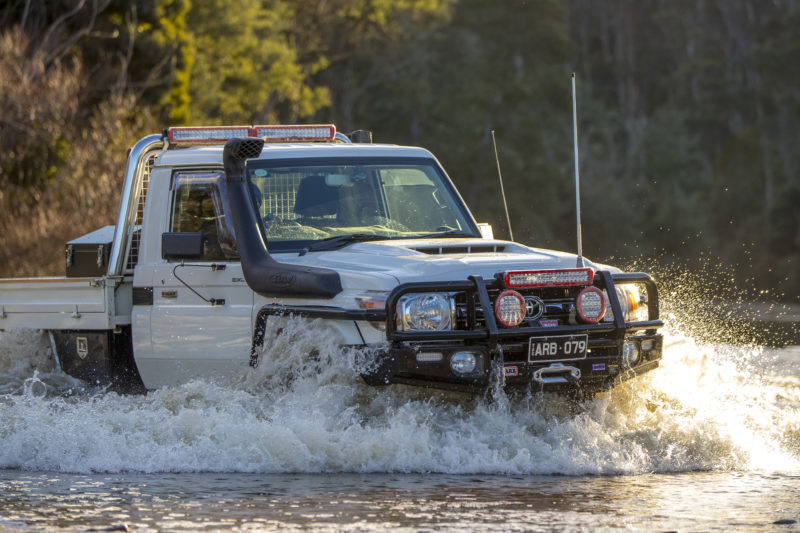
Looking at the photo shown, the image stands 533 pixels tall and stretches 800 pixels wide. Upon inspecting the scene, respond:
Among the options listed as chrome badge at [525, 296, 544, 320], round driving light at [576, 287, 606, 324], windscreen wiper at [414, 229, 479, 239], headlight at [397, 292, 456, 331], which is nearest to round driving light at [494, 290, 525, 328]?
chrome badge at [525, 296, 544, 320]

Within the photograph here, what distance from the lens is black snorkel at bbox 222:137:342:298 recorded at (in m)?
8.59

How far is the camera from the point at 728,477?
838 centimetres

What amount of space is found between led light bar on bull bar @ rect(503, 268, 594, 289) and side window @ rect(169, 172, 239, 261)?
195 centimetres

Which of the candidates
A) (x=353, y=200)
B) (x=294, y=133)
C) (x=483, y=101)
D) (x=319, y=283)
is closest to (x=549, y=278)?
(x=319, y=283)

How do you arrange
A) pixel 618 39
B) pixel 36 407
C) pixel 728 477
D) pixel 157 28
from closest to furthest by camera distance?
pixel 728 477 < pixel 36 407 < pixel 157 28 < pixel 618 39

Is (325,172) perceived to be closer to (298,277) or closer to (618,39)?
(298,277)

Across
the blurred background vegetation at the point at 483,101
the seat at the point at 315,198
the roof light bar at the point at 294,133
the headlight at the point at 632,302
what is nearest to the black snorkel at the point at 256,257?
the seat at the point at 315,198

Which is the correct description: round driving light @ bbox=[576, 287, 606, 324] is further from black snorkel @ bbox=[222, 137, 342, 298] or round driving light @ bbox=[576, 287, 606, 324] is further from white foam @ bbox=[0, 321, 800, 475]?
black snorkel @ bbox=[222, 137, 342, 298]

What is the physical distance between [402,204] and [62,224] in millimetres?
19884

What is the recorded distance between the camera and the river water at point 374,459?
23.3 ft

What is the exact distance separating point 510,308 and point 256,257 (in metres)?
1.70

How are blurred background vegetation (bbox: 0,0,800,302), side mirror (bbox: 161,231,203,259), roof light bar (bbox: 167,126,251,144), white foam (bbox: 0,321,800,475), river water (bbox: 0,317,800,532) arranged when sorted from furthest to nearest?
1. blurred background vegetation (bbox: 0,0,800,302)
2. roof light bar (bbox: 167,126,251,144)
3. side mirror (bbox: 161,231,203,259)
4. white foam (bbox: 0,321,800,475)
5. river water (bbox: 0,317,800,532)

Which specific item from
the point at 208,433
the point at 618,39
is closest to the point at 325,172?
the point at 208,433

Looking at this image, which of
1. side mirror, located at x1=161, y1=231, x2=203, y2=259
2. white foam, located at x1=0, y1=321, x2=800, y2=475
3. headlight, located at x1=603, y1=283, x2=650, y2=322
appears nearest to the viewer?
white foam, located at x1=0, y1=321, x2=800, y2=475
